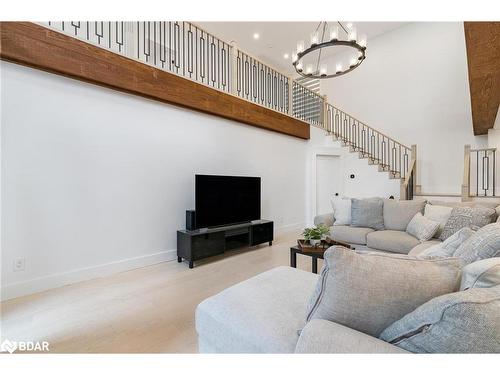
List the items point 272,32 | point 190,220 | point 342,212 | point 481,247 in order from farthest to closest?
1. point 272,32
2. point 342,212
3. point 190,220
4. point 481,247

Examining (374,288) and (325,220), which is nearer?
(374,288)

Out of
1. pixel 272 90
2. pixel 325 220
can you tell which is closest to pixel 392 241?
pixel 325 220

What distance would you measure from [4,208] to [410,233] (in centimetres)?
464

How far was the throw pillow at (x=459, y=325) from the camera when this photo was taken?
671 millimetres

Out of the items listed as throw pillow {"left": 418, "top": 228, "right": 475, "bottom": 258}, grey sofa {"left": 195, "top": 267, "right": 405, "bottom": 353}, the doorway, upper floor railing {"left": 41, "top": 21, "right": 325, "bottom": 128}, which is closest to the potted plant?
grey sofa {"left": 195, "top": 267, "right": 405, "bottom": 353}

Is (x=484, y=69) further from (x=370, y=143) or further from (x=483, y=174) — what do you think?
(x=370, y=143)

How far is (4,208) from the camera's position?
7.84ft

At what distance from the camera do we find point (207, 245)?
11.5 feet

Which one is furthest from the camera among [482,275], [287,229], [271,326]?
[287,229]

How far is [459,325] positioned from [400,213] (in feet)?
11.0

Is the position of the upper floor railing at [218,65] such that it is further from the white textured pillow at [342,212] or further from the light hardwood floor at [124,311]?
the light hardwood floor at [124,311]

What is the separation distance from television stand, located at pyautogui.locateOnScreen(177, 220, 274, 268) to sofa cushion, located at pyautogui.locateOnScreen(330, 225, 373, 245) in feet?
3.86

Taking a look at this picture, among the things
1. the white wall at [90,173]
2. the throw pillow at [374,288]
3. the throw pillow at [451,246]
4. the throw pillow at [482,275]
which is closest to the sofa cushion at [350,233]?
the throw pillow at [451,246]

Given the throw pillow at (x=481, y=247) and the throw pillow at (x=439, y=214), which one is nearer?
the throw pillow at (x=481, y=247)
